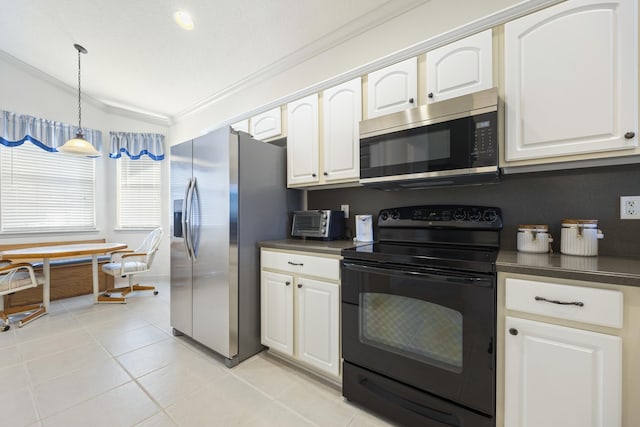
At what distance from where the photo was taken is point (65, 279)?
11.7 feet

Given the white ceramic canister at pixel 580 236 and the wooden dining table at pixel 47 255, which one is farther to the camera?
the wooden dining table at pixel 47 255

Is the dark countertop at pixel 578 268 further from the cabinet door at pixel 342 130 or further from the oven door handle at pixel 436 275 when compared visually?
the cabinet door at pixel 342 130

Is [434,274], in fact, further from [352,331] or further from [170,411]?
[170,411]

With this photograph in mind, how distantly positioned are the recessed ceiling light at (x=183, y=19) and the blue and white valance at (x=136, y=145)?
2.68m

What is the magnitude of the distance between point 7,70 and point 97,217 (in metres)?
2.15

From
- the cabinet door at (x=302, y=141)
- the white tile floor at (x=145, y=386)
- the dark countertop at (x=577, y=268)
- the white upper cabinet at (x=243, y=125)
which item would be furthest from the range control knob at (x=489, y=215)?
the white upper cabinet at (x=243, y=125)

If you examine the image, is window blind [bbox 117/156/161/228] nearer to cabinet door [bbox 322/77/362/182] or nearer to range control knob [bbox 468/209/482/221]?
cabinet door [bbox 322/77/362/182]

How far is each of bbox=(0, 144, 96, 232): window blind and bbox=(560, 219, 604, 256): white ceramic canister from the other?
5.72 metres

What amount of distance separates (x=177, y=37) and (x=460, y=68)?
2613 mm

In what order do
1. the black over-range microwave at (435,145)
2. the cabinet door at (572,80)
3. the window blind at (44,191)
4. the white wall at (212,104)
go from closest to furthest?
the cabinet door at (572,80), the black over-range microwave at (435,145), the white wall at (212,104), the window blind at (44,191)

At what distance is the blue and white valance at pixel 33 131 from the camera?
3.38 m

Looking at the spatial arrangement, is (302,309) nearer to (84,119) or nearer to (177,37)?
(177,37)

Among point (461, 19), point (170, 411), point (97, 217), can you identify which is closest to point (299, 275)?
point (170, 411)

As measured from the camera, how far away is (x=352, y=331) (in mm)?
1567
